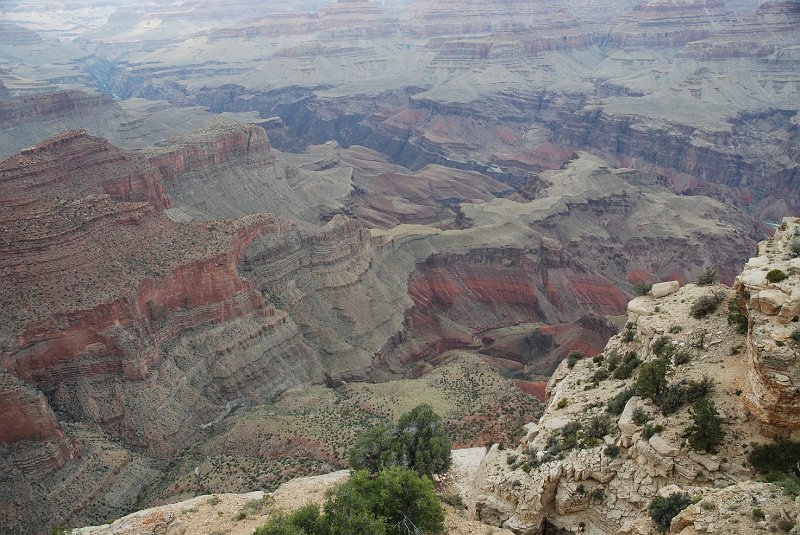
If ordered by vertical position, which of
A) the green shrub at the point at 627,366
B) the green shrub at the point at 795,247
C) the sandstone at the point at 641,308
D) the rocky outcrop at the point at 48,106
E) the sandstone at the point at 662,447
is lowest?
the green shrub at the point at 627,366

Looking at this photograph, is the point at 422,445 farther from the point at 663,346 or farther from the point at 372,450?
the point at 663,346

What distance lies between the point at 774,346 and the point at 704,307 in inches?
368

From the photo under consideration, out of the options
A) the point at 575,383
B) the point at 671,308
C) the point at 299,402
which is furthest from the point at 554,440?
the point at 299,402

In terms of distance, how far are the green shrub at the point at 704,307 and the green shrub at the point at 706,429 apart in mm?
7219

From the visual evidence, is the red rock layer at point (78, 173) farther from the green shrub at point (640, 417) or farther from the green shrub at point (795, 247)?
the green shrub at point (795, 247)

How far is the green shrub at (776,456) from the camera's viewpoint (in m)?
23.9

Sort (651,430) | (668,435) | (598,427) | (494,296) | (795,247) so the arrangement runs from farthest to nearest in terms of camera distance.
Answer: (494,296) → (598,427) → (795,247) → (651,430) → (668,435)

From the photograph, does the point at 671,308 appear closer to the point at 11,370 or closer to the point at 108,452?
the point at 108,452

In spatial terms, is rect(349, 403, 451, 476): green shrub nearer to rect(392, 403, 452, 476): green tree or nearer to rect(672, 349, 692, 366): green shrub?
rect(392, 403, 452, 476): green tree

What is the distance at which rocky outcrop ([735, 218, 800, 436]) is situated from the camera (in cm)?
2319

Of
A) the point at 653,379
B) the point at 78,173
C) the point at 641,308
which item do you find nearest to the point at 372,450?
the point at 653,379

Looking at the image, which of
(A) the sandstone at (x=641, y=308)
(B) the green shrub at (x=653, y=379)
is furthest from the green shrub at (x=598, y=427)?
(A) the sandstone at (x=641, y=308)

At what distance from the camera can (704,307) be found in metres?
32.6

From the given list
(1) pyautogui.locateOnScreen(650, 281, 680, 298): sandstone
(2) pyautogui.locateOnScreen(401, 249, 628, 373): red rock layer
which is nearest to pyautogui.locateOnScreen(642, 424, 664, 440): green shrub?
(1) pyautogui.locateOnScreen(650, 281, 680, 298): sandstone
